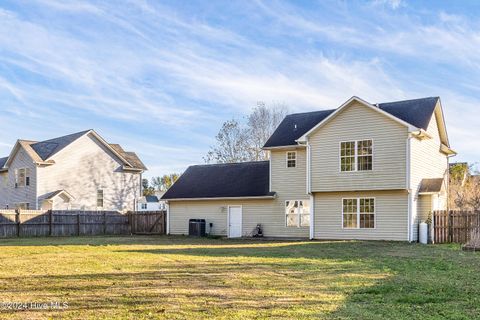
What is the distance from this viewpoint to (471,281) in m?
10.1

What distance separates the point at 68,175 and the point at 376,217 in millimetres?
23052

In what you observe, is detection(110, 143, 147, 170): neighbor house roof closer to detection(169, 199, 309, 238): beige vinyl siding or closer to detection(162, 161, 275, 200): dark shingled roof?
detection(162, 161, 275, 200): dark shingled roof

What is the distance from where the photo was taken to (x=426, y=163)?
24.9m

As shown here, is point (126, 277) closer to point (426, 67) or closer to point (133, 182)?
point (426, 67)

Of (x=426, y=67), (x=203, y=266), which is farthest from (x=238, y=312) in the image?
(x=426, y=67)

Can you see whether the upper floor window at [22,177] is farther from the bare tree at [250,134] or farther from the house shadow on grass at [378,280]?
the house shadow on grass at [378,280]

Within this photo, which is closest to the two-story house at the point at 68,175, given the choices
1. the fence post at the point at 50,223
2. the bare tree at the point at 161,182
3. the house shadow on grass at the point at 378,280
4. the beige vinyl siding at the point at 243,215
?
the fence post at the point at 50,223

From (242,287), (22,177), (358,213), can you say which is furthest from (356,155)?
(22,177)

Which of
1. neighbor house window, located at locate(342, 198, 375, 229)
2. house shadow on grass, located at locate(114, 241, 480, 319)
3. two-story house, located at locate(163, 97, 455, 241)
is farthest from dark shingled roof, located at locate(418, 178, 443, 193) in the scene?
house shadow on grass, located at locate(114, 241, 480, 319)

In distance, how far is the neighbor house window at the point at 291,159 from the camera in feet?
88.2

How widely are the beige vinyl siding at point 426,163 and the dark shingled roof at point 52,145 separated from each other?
79.9 ft

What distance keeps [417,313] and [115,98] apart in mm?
26450

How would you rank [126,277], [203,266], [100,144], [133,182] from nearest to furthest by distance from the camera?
1. [126,277]
2. [203,266]
3. [100,144]
4. [133,182]

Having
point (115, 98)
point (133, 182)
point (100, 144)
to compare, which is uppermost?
point (115, 98)
